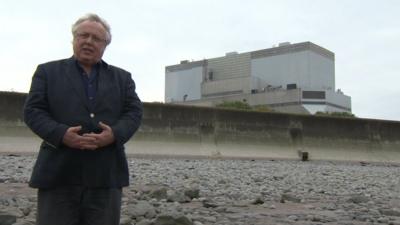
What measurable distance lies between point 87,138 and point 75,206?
388mm

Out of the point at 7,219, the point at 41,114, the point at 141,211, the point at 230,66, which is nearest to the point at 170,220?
the point at 141,211

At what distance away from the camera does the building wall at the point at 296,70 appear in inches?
5738

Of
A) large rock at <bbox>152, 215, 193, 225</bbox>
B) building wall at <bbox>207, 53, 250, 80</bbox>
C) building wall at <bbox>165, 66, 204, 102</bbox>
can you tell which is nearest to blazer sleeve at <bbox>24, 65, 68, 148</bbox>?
large rock at <bbox>152, 215, 193, 225</bbox>

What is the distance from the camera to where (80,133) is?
2.93 metres

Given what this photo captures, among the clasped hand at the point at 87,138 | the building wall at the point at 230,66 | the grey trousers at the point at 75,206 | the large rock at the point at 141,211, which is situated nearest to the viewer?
the clasped hand at the point at 87,138

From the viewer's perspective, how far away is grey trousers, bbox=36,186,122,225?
9.75ft

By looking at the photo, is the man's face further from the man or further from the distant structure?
the distant structure

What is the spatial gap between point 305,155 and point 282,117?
128 cm

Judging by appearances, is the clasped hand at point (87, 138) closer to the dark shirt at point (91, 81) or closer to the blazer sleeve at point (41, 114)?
the blazer sleeve at point (41, 114)

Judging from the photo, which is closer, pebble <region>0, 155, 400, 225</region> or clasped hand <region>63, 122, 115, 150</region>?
clasped hand <region>63, 122, 115, 150</region>

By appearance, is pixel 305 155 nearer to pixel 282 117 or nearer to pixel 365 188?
pixel 282 117

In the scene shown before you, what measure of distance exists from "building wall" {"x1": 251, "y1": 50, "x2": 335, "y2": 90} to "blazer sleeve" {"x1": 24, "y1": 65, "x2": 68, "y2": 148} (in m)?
142

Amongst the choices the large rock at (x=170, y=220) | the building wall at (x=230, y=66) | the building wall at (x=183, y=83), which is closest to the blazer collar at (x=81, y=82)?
the large rock at (x=170, y=220)

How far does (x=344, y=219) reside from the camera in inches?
240
